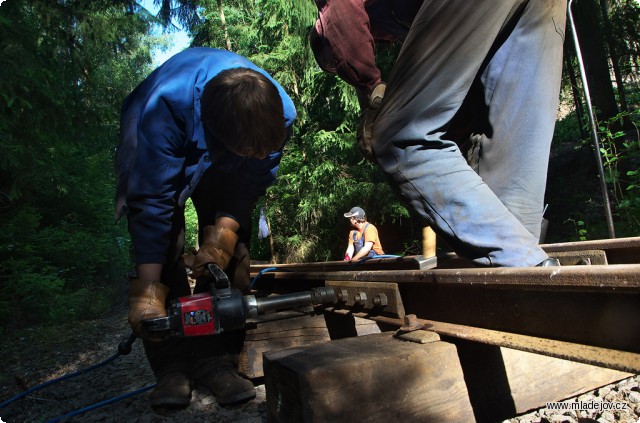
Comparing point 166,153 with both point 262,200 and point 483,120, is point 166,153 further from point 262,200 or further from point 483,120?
point 262,200

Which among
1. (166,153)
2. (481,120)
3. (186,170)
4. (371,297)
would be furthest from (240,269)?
(481,120)

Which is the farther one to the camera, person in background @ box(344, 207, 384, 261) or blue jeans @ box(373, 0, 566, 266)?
person in background @ box(344, 207, 384, 261)

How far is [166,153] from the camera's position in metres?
2.24

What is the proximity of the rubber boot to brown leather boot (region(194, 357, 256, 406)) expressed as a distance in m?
0.10

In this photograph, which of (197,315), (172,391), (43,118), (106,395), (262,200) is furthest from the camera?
(262,200)

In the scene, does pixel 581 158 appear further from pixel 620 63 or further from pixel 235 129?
pixel 235 129

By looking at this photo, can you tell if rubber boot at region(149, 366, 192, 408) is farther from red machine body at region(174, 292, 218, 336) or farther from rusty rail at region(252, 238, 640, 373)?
rusty rail at region(252, 238, 640, 373)

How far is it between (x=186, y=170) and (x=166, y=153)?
0.60 ft

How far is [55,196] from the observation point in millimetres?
12688

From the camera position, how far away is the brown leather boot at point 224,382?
220 cm

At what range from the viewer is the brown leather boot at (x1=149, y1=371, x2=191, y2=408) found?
214cm

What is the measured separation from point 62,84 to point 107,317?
4615mm

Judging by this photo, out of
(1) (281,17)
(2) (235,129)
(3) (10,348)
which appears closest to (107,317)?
(3) (10,348)

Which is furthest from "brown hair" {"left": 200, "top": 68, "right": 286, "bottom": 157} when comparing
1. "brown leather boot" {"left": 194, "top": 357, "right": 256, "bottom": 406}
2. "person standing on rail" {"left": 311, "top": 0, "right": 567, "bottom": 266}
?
"brown leather boot" {"left": 194, "top": 357, "right": 256, "bottom": 406}
